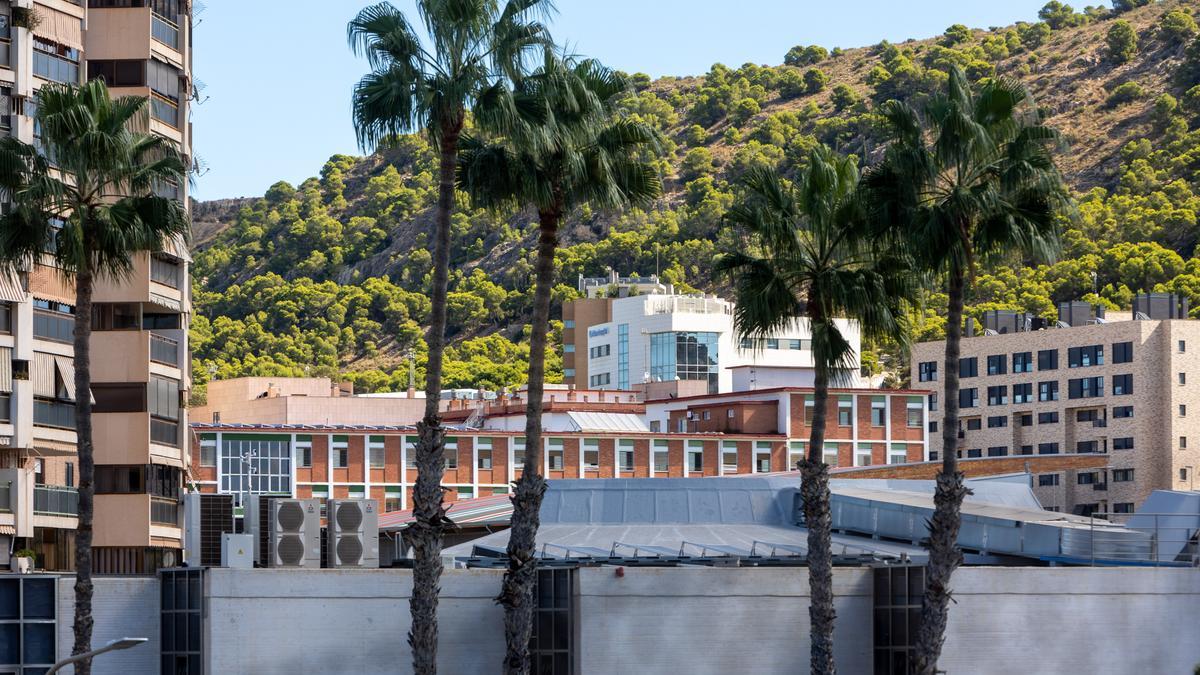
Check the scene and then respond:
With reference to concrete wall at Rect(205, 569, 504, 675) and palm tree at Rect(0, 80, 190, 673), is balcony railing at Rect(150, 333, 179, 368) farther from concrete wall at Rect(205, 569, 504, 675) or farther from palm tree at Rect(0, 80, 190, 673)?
concrete wall at Rect(205, 569, 504, 675)

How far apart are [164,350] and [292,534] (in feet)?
78.6

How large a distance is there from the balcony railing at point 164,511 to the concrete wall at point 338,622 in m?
22.0

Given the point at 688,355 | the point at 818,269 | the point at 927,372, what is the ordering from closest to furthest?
the point at 818,269
the point at 927,372
the point at 688,355

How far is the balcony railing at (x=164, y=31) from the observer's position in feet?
238

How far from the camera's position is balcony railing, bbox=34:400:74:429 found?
66406 mm

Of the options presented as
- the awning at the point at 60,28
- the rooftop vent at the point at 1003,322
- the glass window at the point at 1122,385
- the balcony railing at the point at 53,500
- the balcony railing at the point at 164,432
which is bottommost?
the balcony railing at the point at 53,500

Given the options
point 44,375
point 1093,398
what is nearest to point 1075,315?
point 1093,398

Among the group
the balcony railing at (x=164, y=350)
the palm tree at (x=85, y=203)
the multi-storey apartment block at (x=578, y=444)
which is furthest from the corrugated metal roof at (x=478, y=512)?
the multi-storey apartment block at (x=578, y=444)

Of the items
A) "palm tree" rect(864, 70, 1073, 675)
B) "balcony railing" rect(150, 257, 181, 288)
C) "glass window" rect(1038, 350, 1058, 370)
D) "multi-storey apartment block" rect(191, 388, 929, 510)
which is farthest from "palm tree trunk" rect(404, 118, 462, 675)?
"glass window" rect(1038, 350, 1058, 370)

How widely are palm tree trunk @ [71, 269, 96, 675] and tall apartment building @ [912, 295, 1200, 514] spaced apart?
120m

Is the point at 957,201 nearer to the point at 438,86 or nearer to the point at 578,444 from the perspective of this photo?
the point at 438,86

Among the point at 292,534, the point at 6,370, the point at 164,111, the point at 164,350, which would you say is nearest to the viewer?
the point at 292,534

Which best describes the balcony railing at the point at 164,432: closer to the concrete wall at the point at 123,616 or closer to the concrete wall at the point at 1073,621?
the concrete wall at the point at 123,616

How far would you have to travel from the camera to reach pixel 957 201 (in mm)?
49000
